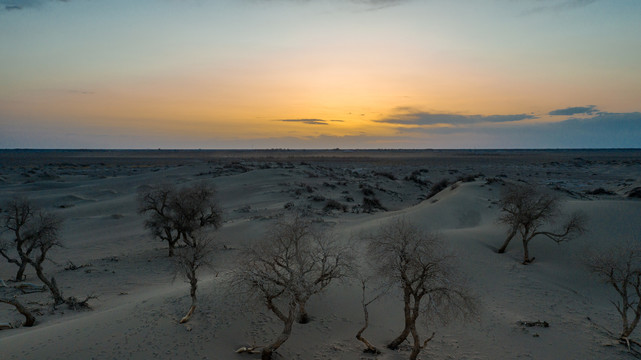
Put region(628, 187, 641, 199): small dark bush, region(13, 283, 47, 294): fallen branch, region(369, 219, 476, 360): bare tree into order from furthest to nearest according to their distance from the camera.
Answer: region(628, 187, 641, 199): small dark bush
region(13, 283, 47, 294): fallen branch
region(369, 219, 476, 360): bare tree

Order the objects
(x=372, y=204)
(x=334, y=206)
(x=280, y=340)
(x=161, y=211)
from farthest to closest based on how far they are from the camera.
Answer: (x=372, y=204)
(x=334, y=206)
(x=161, y=211)
(x=280, y=340)

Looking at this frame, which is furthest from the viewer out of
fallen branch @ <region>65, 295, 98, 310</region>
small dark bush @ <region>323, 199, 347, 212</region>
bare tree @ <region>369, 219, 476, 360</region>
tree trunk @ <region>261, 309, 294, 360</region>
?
small dark bush @ <region>323, 199, 347, 212</region>

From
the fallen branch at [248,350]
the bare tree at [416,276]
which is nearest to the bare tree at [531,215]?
the bare tree at [416,276]

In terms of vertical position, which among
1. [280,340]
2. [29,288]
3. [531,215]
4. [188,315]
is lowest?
[29,288]

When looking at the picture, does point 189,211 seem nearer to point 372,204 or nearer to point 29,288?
point 29,288

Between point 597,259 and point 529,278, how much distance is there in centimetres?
417

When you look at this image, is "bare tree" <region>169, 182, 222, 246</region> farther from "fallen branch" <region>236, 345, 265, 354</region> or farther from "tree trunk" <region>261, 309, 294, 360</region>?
"tree trunk" <region>261, 309, 294, 360</region>

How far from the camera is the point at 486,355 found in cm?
1052

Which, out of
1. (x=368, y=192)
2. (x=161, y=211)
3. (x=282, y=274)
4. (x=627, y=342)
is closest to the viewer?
(x=282, y=274)

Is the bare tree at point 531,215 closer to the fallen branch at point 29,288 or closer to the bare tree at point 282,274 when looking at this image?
the bare tree at point 282,274

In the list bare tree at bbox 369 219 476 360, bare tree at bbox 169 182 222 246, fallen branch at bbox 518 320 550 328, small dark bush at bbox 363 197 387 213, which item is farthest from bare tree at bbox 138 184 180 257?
small dark bush at bbox 363 197 387 213

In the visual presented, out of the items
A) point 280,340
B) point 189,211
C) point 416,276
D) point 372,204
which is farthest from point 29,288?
point 372,204

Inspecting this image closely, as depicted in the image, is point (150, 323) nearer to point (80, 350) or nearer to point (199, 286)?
point (80, 350)

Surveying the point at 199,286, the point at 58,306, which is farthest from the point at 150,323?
the point at 58,306
